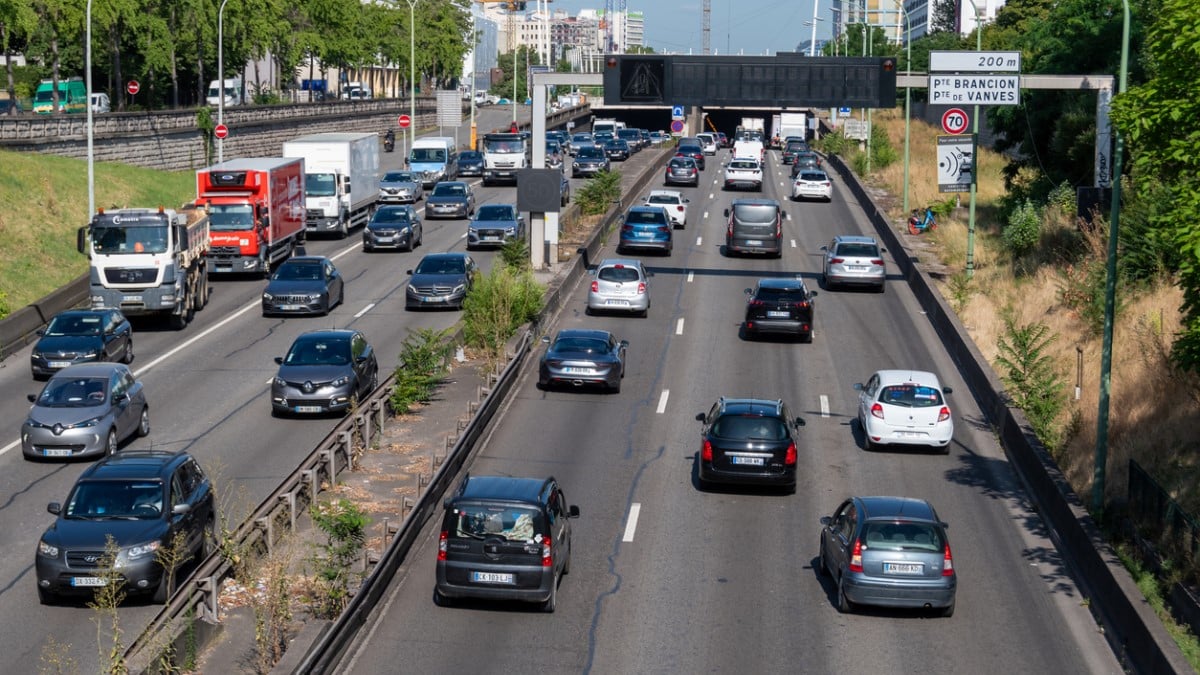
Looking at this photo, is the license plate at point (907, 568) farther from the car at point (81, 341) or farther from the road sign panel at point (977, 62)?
the road sign panel at point (977, 62)

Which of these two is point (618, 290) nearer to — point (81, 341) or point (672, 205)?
point (81, 341)

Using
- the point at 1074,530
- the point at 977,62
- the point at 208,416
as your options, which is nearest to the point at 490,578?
the point at 1074,530

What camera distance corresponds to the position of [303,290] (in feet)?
131

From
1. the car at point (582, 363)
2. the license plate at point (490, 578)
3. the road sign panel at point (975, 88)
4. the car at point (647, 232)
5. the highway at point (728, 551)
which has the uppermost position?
the road sign panel at point (975, 88)

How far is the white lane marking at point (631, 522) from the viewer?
22594 mm

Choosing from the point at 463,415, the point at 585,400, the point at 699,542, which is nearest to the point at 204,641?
the point at 699,542

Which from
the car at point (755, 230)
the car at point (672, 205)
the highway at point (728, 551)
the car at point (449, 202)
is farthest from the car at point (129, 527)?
the car at point (449, 202)

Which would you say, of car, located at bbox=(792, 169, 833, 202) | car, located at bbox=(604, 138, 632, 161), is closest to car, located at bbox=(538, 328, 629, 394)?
car, located at bbox=(792, 169, 833, 202)

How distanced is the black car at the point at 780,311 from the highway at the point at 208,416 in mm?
8343

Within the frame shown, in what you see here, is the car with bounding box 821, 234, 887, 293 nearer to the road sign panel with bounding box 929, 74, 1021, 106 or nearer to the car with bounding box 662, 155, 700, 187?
the road sign panel with bounding box 929, 74, 1021, 106

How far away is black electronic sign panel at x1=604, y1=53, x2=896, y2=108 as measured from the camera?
44188 millimetres

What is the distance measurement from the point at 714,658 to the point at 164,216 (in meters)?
24.9

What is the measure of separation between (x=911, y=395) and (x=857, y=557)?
9.90 metres

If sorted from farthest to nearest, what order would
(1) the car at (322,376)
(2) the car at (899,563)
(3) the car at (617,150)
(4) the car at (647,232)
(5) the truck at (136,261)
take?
1. (3) the car at (617,150)
2. (4) the car at (647,232)
3. (5) the truck at (136,261)
4. (1) the car at (322,376)
5. (2) the car at (899,563)
